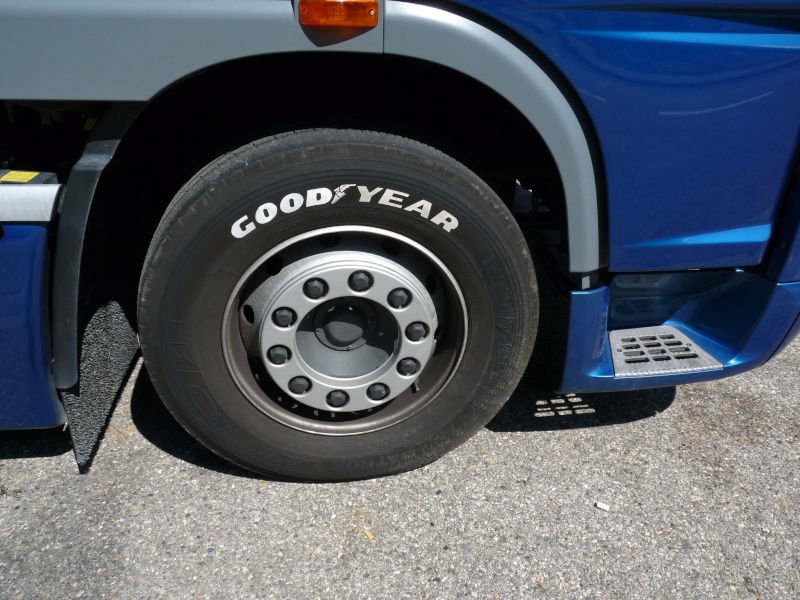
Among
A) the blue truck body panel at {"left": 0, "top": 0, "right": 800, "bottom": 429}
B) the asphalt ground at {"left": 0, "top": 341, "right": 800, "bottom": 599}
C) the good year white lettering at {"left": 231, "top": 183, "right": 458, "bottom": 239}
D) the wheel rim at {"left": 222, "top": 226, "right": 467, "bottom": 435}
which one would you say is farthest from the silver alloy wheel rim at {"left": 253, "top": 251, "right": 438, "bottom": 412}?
the blue truck body panel at {"left": 0, "top": 0, "right": 800, "bottom": 429}

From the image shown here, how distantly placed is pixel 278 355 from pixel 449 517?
0.70m

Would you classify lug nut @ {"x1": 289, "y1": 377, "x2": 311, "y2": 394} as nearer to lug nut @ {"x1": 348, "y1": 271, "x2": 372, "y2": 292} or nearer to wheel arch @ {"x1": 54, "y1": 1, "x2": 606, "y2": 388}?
lug nut @ {"x1": 348, "y1": 271, "x2": 372, "y2": 292}

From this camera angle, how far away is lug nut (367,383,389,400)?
2.12 metres

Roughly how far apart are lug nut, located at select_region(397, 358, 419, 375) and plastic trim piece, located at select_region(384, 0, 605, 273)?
623 mm

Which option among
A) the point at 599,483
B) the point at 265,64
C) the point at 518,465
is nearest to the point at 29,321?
the point at 265,64

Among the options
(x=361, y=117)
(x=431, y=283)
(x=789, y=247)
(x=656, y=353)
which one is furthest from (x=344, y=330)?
(x=789, y=247)

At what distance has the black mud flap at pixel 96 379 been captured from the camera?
82.8 inches

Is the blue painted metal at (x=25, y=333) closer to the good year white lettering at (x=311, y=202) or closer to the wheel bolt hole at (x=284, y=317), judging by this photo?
the good year white lettering at (x=311, y=202)

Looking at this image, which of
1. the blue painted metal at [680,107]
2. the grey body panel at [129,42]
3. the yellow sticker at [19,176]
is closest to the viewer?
the grey body panel at [129,42]

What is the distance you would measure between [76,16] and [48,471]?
1.42m

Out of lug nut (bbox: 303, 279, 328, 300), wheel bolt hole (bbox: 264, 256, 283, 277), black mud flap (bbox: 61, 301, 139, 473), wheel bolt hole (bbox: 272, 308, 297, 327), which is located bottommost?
black mud flap (bbox: 61, 301, 139, 473)

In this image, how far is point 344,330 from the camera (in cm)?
209

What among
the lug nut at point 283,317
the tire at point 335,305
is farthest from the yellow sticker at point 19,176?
the lug nut at point 283,317

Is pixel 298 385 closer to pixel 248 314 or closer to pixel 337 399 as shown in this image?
pixel 337 399
